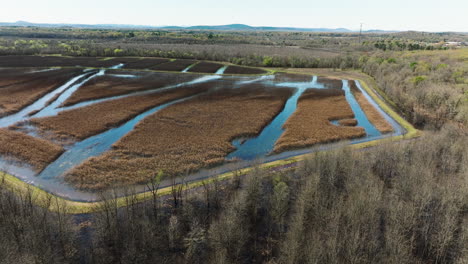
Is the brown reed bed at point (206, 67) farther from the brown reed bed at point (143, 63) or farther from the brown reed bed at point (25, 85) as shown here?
the brown reed bed at point (25, 85)

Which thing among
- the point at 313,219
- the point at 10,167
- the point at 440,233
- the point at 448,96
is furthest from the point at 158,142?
the point at 448,96

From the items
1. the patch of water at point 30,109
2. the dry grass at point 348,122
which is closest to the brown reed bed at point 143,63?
the patch of water at point 30,109

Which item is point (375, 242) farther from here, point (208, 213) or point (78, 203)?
point (78, 203)

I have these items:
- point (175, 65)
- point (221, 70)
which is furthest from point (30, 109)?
point (221, 70)

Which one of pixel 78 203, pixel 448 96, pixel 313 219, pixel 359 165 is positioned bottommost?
pixel 78 203

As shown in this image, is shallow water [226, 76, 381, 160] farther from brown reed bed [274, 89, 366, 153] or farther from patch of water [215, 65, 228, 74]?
patch of water [215, 65, 228, 74]

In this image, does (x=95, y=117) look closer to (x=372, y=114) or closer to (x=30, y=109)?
(x=30, y=109)
